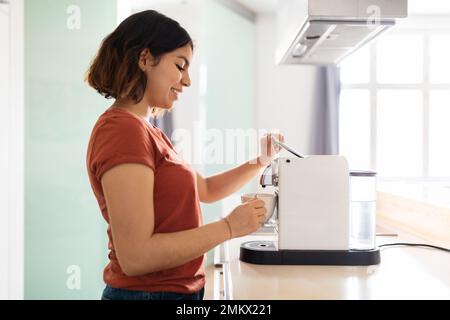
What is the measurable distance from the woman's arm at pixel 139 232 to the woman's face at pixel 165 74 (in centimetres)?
23

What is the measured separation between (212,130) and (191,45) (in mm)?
2684

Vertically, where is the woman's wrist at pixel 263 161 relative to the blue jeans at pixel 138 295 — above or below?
above

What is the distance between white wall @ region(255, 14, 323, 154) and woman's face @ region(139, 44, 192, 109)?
3.53 metres

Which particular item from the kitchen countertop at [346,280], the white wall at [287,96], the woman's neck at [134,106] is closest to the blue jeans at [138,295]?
the kitchen countertop at [346,280]

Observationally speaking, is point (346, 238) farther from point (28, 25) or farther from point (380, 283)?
point (28, 25)

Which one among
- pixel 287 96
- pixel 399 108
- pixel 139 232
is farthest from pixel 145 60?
pixel 399 108

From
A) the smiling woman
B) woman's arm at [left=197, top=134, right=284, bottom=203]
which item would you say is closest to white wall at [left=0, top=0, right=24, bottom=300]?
woman's arm at [left=197, top=134, right=284, bottom=203]

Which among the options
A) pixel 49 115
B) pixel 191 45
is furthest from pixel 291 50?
pixel 49 115

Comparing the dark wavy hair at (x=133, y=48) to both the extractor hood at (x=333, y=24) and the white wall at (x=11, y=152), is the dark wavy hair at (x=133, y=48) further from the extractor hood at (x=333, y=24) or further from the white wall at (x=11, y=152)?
the white wall at (x=11, y=152)

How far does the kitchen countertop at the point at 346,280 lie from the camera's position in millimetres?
901

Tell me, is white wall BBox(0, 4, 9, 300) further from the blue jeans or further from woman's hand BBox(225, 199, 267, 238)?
woman's hand BBox(225, 199, 267, 238)

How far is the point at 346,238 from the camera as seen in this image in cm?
114

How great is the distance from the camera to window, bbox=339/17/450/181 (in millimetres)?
4844

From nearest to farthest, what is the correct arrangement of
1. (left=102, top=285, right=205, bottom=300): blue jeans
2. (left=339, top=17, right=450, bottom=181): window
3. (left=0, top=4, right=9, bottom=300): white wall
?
(left=102, top=285, right=205, bottom=300): blue jeans < (left=0, top=4, right=9, bottom=300): white wall < (left=339, top=17, right=450, bottom=181): window
